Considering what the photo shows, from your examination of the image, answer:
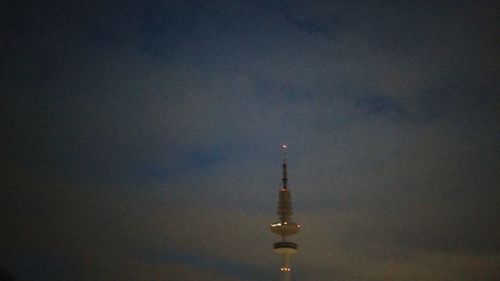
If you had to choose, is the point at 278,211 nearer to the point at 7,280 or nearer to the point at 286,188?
the point at 286,188

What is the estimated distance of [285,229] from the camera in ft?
429

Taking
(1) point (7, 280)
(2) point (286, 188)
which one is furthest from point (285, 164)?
(1) point (7, 280)

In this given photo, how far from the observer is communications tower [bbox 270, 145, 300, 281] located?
429ft

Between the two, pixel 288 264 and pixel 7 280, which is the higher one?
pixel 288 264

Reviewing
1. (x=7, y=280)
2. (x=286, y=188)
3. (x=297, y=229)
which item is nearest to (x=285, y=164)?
(x=286, y=188)

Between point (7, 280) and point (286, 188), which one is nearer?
point (7, 280)

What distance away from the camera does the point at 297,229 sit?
132m

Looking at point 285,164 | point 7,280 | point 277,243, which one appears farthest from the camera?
point 285,164

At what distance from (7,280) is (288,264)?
69.9 meters

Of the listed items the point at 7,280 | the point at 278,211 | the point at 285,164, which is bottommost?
the point at 7,280

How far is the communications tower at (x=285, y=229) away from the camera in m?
131

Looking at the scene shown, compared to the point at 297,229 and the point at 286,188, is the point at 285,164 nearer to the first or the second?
the point at 286,188

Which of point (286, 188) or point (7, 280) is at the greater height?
point (286, 188)

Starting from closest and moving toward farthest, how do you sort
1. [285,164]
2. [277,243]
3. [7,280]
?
[7,280] → [277,243] → [285,164]
